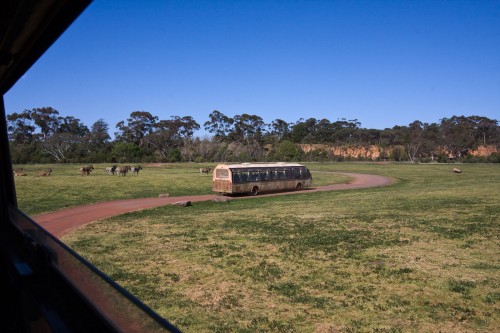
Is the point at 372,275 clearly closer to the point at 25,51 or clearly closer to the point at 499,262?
the point at 499,262

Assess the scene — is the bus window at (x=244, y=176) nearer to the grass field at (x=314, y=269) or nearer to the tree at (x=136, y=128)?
the grass field at (x=314, y=269)

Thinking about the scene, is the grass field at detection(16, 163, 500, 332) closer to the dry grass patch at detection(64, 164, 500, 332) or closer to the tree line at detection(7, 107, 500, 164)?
the dry grass patch at detection(64, 164, 500, 332)

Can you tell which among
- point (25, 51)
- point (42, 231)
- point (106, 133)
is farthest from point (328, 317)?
point (106, 133)

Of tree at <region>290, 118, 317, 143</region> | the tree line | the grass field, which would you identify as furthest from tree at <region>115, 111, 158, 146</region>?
the grass field

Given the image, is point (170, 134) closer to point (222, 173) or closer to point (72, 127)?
point (72, 127)

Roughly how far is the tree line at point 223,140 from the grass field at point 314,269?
186ft

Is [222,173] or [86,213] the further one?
[222,173]

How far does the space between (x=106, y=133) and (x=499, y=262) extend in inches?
3609

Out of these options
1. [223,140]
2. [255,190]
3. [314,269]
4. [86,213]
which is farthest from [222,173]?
[223,140]

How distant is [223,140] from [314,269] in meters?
98.7

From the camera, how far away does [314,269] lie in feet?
26.1

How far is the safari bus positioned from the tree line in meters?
44.8

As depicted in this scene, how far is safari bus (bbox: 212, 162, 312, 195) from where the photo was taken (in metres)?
26.3

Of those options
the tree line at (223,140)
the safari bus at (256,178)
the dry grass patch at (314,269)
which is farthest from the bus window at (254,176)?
the tree line at (223,140)
